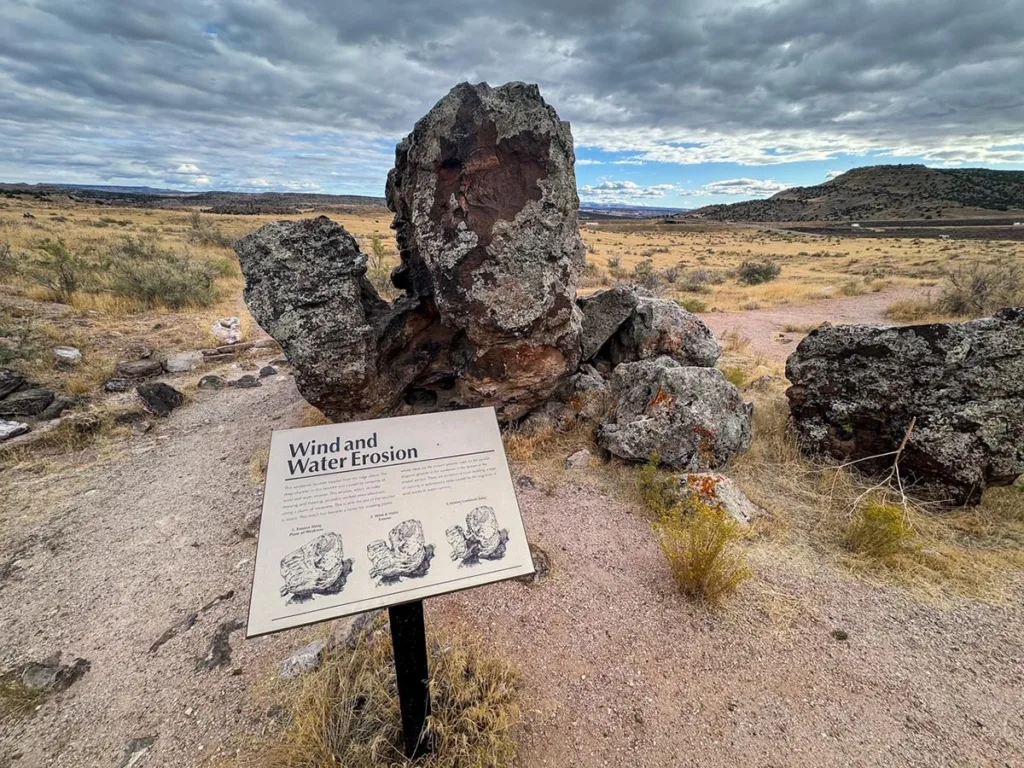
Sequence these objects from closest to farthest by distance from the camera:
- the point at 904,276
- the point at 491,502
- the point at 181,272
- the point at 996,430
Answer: the point at 491,502, the point at 996,430, the point at 181,272, the point at 904,276

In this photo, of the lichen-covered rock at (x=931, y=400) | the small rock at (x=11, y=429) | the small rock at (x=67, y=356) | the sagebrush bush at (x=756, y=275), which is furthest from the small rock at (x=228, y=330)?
the sagebrush bush at (x=756, y=275)

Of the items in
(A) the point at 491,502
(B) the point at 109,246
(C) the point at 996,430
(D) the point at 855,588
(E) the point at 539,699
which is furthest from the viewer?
(B) the point at 109,246

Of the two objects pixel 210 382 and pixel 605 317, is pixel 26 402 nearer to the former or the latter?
pixel 210 382

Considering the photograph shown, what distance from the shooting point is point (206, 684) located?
3127 mm

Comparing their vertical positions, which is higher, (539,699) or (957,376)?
(957,376)

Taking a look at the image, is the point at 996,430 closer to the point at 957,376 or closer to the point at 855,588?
the point at 957,376

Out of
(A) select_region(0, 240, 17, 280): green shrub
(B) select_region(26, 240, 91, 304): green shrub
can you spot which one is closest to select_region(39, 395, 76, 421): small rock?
(B) select_region(26, 240, 91, 304): green shrub

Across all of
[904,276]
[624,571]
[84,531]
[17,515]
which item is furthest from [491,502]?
[904,276]

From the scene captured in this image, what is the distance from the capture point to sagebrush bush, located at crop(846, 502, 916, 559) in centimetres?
398

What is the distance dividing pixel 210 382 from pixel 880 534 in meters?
9.34

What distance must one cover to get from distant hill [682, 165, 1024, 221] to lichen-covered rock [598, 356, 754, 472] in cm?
9160

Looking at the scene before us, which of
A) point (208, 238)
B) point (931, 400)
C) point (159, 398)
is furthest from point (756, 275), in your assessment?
point (208, 238)

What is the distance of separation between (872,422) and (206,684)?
21.0ft

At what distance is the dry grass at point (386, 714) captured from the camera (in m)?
2.49
